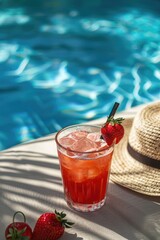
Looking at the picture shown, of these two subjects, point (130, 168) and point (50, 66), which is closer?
point (130, 168)

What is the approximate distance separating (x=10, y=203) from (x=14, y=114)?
1.65m

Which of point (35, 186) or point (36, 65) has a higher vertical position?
point (35, 186)

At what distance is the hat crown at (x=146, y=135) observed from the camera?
166cm

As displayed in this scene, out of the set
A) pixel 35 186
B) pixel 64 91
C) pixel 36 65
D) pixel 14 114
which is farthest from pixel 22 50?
pixel 35 186

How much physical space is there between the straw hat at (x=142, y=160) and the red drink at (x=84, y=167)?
0.46 ft

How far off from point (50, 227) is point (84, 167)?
0.73 feet

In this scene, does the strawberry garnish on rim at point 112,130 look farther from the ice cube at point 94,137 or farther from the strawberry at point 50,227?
the strawberry at point 50,227

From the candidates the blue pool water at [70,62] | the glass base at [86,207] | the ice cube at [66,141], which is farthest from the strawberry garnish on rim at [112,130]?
the blue pool water at [70,62]

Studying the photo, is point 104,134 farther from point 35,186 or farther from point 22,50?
point 22,50

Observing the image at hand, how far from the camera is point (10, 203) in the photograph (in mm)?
1592

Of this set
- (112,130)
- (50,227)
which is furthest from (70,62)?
(50,227)

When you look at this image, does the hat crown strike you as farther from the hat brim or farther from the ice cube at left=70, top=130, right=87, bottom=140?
the ice cube at left=70, top=130, right=87, bottom=140

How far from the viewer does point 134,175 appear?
168 centimetres

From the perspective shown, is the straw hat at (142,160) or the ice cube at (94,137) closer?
the ice cube at (94,137)
